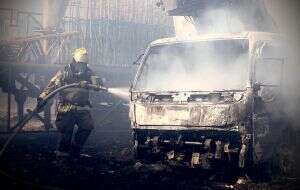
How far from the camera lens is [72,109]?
7414mm

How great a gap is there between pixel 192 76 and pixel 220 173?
1703 millimetres

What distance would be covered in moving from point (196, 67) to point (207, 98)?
40.2 inches

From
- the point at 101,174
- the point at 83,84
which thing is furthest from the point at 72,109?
the point at 101,174

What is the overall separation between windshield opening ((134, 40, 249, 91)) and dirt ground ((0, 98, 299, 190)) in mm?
1403

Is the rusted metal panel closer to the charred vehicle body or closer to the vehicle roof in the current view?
the charred vehicle body

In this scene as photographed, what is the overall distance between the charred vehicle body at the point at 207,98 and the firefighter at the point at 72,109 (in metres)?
1.40

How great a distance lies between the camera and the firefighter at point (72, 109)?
7.43 metres

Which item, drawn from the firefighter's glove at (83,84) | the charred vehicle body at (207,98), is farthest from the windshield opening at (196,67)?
the firefighter's glove at (83,84)

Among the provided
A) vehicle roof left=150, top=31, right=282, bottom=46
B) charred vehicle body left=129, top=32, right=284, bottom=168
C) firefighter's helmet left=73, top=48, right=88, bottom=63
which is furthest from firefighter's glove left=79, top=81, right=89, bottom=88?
vehicle roof left=150, top=31, right=282, bottom=46

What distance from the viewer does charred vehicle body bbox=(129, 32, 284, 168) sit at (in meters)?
5.58

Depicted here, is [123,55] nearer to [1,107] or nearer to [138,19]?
[138,19]

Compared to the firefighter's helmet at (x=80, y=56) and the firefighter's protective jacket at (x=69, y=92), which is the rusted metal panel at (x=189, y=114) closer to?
the firefighter's protective jacket at (x=69, y=92)

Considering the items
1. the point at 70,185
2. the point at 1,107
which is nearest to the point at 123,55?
the point at 1,107

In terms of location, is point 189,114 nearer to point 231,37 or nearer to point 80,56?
point 231,37
